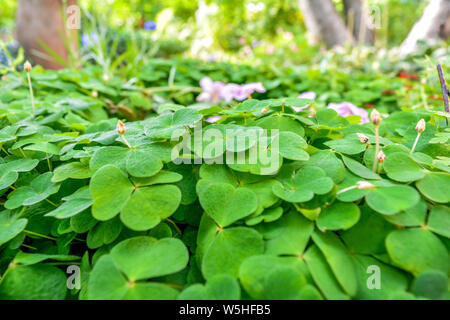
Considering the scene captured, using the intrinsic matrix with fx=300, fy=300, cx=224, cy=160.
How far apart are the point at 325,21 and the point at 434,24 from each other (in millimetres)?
1640

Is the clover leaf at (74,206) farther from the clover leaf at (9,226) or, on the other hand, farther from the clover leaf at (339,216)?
the clover leaf at (339,216)

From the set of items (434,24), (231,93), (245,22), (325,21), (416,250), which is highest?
(245,22)

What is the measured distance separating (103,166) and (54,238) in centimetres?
19

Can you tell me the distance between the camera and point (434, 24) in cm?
327

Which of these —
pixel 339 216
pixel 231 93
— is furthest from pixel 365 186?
pixel 231 93

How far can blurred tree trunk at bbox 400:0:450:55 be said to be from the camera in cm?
322

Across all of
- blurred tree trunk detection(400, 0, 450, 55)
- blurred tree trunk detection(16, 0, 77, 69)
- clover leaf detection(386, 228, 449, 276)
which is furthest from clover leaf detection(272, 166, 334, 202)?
blurred tree trunk detection(16, 0, 77, 69)

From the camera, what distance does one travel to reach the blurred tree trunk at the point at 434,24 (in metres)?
3.22

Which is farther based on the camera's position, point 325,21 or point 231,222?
point 325,21

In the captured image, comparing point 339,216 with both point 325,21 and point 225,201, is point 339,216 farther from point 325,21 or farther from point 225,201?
point 325,21

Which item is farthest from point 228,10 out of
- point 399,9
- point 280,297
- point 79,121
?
point 280,297

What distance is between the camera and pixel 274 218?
18.1 inches

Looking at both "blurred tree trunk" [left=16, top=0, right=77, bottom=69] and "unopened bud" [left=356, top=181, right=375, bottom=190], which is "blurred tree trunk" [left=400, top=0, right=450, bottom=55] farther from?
"blurred tree trunk" [left=16, top=0, right=77, bottom=69]

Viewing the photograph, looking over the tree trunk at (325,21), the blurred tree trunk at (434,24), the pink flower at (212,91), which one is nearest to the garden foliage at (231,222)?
the pink flower at (212,91)
